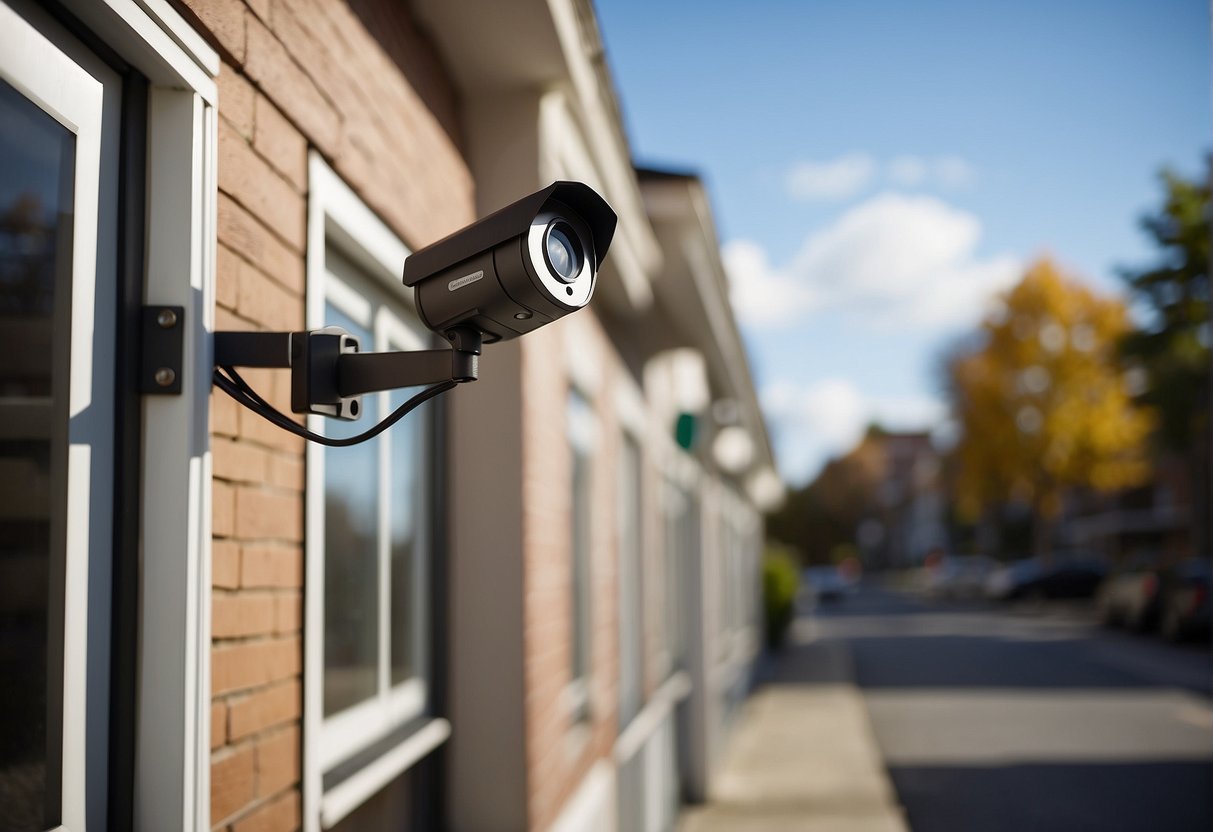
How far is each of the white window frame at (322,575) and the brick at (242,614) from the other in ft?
0.55

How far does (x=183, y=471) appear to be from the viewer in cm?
167

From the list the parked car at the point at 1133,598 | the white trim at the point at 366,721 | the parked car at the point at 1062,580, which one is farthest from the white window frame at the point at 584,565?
the parked car at the point at 1062,580

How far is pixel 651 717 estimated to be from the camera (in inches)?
271

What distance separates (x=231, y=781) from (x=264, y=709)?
162mm

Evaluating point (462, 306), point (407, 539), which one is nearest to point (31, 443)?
point (462, 306)

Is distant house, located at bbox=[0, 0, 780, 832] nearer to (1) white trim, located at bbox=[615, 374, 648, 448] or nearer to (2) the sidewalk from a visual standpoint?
(1) white trim, located at bbox=[615, 374, 648, 448]

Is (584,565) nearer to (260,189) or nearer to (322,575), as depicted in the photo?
(322,575)

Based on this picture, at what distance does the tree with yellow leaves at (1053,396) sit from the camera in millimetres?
35531

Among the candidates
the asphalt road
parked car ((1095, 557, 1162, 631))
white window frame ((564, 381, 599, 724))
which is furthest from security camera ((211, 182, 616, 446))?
parked car ((1095, 557, 1162, 631))

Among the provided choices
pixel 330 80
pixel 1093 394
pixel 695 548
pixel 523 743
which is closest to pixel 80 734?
pixel 330 80

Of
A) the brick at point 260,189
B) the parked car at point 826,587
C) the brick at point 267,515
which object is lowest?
the parked car at point 826,587

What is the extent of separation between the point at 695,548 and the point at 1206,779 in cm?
429

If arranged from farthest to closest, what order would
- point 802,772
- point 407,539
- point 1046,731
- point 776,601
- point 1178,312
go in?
point 1178,312
point 776,601
point 1046,731
point 802,772
point 407,539

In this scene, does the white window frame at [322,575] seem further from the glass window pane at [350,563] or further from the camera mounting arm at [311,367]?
the camera mounting arm at [311,367]
